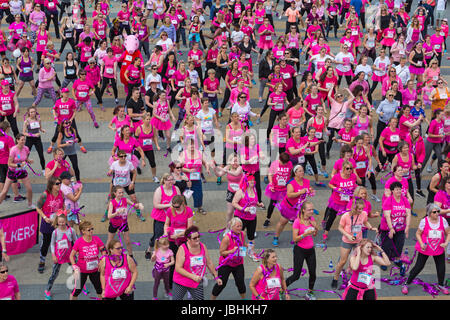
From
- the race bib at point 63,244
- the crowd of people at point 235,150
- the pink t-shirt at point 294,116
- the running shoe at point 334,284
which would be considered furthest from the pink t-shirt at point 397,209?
the race bib at point 63,244

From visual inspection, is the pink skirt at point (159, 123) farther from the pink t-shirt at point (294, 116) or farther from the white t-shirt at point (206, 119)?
the pink t-shirt at point (294, 116)

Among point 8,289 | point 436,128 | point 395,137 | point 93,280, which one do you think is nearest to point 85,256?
point 93,280

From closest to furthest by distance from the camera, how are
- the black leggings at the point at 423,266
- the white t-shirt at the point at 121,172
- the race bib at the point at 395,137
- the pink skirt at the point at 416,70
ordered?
the black leggings at the point at 423,266 < the white t-shirt at the point at 121,172 < the race bib at the point at 395,137 < the pink skirt at the point at 416,70

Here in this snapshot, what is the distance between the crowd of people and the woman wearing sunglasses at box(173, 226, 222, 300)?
2 cm

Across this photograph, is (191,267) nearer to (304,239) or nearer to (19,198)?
(304,239)

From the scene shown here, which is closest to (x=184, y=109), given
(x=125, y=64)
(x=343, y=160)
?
(x=125, y=64)

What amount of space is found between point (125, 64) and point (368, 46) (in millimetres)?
6748

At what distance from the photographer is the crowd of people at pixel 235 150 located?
871 centimetres

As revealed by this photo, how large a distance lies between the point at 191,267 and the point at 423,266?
12.2 feet

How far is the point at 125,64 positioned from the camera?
1598cm

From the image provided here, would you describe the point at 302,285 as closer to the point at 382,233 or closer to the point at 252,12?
the point at 382,233

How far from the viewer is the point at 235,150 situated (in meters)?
12.6

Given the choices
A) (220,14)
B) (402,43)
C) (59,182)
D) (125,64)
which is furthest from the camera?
(220,14)

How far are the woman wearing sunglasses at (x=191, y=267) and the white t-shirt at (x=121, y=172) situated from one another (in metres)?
3.08
